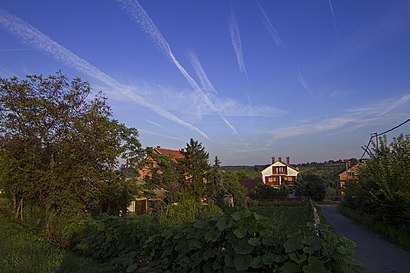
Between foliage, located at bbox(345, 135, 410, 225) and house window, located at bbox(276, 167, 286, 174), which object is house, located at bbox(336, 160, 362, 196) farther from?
house window, located at bbox(276, 167, 286, 174)

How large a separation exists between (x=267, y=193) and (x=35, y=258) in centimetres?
4231

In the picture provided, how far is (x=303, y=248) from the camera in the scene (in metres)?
3.19

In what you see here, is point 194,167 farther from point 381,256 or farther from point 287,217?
point 381,256

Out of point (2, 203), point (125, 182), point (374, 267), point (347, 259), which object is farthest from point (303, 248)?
point (2, 203)

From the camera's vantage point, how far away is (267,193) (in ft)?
149

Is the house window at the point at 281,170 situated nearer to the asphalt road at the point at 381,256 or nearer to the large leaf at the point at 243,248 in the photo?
the asphalt road at the point at 381,256

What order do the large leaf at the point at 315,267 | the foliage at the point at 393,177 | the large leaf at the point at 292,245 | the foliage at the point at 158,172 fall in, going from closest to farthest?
the large leaf at the point at 315,267
the large leaf at the point at 292,245
the foliage at the point at 393,177
the foliage at the point at 158,172

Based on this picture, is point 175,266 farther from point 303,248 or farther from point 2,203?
point 2,203

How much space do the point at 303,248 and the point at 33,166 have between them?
8659mm

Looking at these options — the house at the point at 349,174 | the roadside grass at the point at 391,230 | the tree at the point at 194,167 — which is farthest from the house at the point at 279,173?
the roadside grass at the point at 391,230

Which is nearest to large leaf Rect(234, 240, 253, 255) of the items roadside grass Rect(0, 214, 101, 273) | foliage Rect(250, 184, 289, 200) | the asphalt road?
roadside grass Rect(0, 214, 101, 273)

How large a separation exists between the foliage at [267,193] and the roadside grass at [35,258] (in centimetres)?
4035

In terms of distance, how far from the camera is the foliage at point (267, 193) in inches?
1774

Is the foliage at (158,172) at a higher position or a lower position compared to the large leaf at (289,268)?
higher
